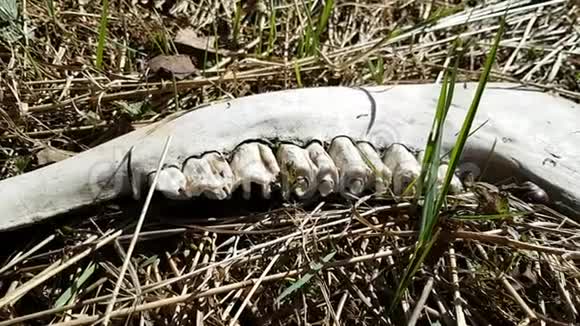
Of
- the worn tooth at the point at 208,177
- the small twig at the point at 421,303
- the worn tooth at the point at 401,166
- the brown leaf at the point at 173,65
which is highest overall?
the brown leaf at the point at 173,65

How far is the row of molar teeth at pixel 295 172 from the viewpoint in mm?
1451

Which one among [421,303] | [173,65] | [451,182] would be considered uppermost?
[173,65]

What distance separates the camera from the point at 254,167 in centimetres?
146

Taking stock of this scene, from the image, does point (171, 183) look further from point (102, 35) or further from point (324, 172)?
point (102, 35)

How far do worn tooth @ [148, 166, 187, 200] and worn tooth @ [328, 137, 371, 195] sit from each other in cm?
31

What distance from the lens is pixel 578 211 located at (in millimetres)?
1533

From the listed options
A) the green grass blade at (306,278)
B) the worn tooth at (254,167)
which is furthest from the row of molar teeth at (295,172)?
the green grass blade at (306,278)

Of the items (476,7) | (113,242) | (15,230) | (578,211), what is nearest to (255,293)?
(113,242)

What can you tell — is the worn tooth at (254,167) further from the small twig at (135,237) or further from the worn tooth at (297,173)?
the small twig at (135,237)

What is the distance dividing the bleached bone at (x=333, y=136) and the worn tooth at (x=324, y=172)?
44mm

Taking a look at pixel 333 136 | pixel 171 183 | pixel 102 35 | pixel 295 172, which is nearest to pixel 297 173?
pixel 295 172

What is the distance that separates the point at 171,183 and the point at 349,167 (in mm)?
342

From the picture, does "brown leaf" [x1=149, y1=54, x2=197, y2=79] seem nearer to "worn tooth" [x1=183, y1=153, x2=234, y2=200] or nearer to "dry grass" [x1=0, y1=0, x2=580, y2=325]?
"dry grass" [x1=0, y1=0, x2=580, y2=325]

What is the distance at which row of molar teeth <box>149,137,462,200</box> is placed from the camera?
57.1 inches
